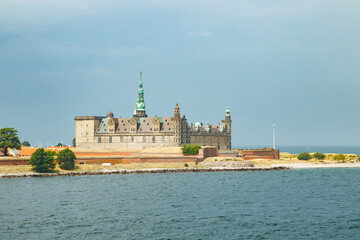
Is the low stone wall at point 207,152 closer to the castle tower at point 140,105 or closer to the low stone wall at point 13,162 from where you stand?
the castle tower at point 140,105

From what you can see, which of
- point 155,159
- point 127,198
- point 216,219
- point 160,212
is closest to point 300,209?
point 216,219

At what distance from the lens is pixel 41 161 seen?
342ft

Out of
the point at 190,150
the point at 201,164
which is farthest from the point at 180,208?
the point at 190,150

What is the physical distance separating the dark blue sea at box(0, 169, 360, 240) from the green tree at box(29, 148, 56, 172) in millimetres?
6179

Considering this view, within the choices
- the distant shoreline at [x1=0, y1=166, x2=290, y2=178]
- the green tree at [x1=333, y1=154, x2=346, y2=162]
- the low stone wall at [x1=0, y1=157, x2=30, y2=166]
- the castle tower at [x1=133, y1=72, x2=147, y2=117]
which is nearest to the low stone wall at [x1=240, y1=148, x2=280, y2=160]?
the distant shoreline at [x1=0, y1=166, x2=290, y2=178]

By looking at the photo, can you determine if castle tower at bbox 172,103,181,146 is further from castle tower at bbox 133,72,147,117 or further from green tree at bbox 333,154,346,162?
green tree at bbox 333,154,346,162

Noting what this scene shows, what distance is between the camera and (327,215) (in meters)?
58.2

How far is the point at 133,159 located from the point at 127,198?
47318 mm

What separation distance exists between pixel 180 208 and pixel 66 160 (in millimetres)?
49407

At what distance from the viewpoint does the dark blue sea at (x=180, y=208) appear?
50.2m

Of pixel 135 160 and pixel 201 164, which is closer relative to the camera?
pixel 135 160

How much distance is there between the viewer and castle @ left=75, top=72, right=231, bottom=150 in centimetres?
14800

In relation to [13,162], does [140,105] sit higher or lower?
higher

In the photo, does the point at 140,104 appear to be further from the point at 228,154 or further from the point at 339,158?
the point at 339,158
